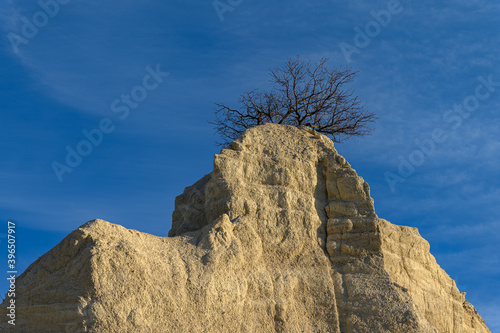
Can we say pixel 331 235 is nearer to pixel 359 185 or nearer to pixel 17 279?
pixel 359 185

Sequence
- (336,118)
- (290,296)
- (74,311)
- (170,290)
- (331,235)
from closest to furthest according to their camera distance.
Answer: (74,311)
(170,290)
(290,296)
(331,235)
(336,118)

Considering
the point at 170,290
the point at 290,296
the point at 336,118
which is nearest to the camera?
the point at 170,290

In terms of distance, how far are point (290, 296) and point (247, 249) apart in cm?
93

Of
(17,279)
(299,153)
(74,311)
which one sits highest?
(299,153)

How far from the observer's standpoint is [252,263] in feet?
32.7

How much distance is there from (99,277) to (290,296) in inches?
114

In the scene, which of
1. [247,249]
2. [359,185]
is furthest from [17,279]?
[359,185]

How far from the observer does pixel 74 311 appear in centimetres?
834

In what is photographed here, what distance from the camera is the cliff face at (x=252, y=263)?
28.2ft

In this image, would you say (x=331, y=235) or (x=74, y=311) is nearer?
(x=74, y=311)

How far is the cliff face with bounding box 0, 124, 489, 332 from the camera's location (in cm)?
860

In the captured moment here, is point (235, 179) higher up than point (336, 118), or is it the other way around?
point (336, 118)

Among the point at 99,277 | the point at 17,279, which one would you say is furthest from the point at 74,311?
the point at 17,279

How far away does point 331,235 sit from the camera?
10.9m
